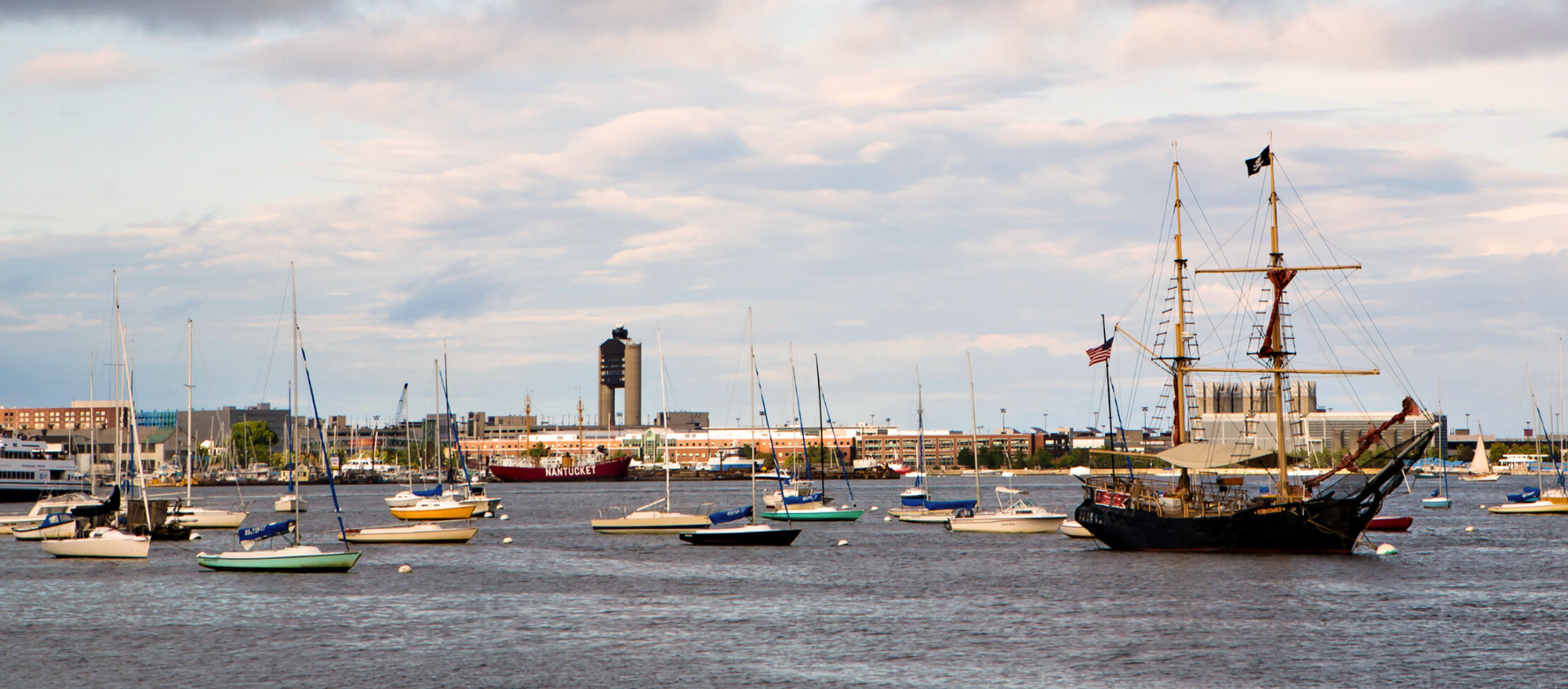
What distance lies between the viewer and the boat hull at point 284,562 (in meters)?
64.3

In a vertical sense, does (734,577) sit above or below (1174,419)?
below

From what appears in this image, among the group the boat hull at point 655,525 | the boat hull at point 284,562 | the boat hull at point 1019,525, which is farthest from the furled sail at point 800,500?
the boat hull at point 284,562

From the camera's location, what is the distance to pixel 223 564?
65125mm

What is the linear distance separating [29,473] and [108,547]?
9170 cm

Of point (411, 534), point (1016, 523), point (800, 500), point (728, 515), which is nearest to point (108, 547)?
point (411, 534)

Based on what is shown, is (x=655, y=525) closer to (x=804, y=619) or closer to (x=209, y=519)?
(x=209, y=519)

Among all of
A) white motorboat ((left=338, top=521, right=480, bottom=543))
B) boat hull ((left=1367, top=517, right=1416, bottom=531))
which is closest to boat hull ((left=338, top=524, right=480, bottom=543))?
white motorboat ((left=338, top=521, right=480, bottom=543))

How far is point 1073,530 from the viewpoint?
86938mm

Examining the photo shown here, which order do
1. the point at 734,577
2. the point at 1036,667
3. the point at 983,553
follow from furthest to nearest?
the point at 983,553 → the point at 734,577 → the point at 1036,667

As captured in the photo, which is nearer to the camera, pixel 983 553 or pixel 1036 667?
pixel 1036 667

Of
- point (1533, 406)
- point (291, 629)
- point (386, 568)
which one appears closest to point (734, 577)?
point (386, 568)

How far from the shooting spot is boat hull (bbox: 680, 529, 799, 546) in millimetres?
82250

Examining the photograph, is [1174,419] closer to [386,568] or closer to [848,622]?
[848,622]

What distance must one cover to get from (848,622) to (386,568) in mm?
30725
